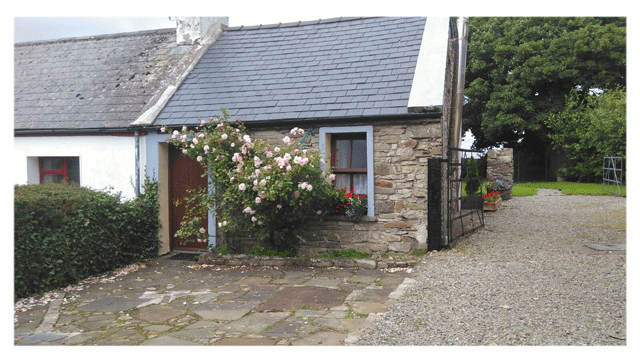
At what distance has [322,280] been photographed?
7.02m

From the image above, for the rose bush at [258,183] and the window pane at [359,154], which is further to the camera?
the window pane at [359,154]

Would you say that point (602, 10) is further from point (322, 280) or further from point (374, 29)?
point (374, 29)

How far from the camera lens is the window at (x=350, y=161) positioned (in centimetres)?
855

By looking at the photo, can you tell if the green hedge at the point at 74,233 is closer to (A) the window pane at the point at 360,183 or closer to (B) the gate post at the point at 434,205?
(A) the window pane at the point at 360,183

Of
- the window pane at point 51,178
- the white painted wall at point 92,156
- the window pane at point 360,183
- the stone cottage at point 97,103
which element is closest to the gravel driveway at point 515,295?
the window pane at point 360,183

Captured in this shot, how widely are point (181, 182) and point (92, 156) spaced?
6.13ft

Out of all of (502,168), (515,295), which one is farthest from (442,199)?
(502,168)

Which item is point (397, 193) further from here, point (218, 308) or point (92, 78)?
point (92, 78)

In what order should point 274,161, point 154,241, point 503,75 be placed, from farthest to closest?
point 503,75 → point 154,241 → point 274,161

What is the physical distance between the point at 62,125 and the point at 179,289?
5.05 m

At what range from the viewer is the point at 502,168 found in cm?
1593

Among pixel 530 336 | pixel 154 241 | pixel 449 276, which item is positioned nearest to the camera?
pixel 530 336

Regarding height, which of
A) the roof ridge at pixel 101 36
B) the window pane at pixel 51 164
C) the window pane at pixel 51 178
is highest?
the roof ridge at pixel 101 36
